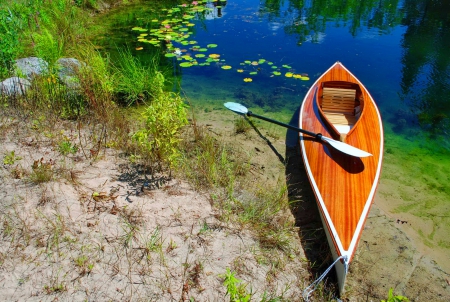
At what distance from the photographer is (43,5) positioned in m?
8.01

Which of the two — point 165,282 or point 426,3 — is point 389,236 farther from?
point 426,3

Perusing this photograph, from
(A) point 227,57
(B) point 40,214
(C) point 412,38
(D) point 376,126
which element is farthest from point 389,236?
(C) point 412,38

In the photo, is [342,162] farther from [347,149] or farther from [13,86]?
[13,86]

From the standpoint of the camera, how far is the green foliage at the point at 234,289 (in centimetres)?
232

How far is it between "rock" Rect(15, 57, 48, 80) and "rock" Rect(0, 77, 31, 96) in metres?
0.15

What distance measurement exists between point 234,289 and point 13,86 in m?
4.33

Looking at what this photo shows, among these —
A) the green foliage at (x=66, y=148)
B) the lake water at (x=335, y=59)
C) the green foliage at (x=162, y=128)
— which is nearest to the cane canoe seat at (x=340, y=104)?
the lake water at (x=335, y=59)

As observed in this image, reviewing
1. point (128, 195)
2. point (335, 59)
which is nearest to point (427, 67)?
point (335, 59)

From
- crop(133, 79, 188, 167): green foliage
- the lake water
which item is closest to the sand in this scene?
crop(133, 79, 188, 167): green foliage

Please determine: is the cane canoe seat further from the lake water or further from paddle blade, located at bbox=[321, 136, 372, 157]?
paddle blade, located at bbox=[321, 136, 372, 157]

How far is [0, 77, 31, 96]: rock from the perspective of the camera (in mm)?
4779

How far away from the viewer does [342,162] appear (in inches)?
153

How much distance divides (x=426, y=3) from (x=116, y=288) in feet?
38.3

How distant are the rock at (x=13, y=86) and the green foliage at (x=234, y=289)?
12.7ft
